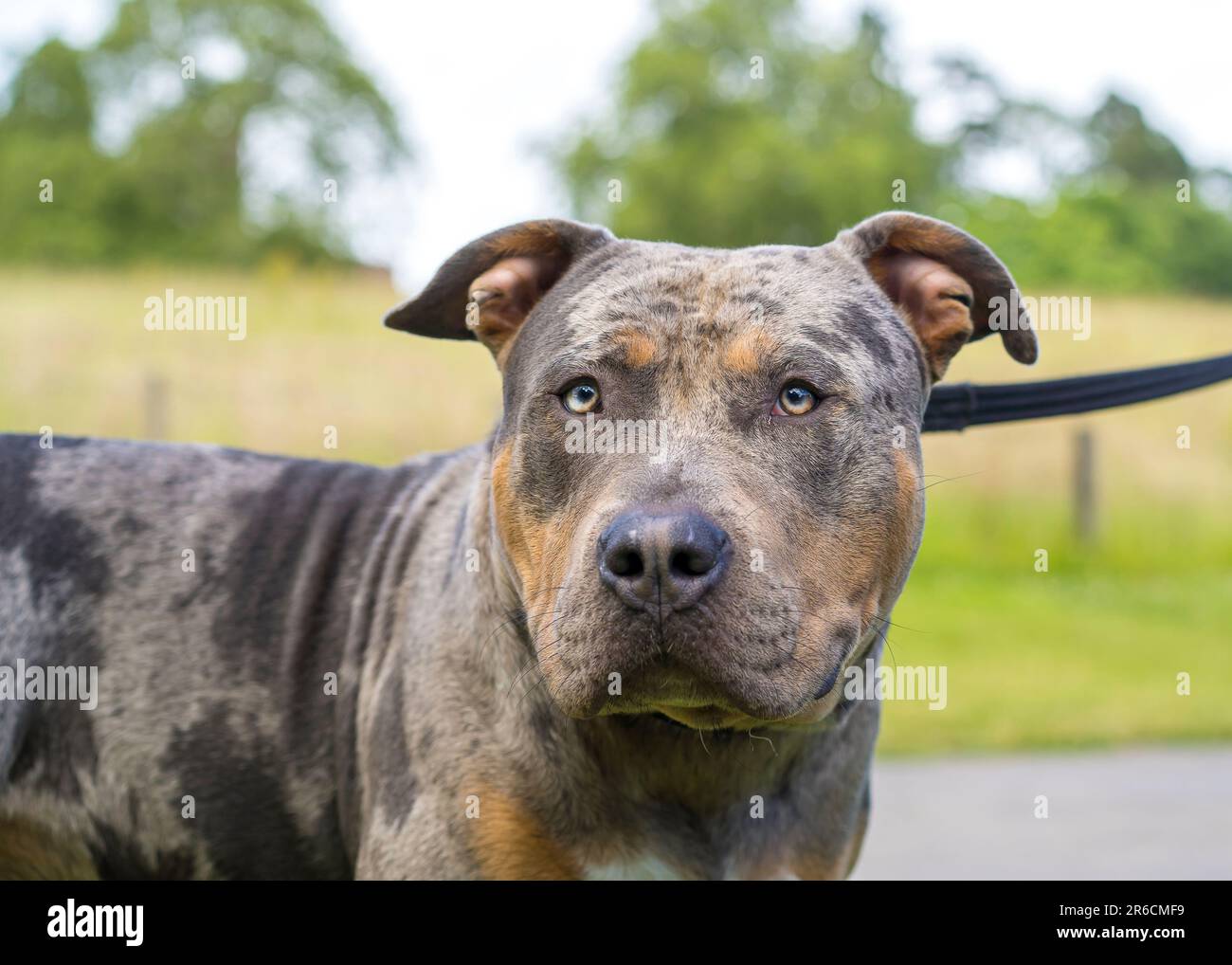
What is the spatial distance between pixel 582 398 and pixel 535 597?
49cm

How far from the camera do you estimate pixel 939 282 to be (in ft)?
11.9

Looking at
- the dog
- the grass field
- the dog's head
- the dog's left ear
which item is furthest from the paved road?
the dog's head

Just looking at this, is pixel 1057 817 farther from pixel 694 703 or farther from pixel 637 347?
pixel 637 347

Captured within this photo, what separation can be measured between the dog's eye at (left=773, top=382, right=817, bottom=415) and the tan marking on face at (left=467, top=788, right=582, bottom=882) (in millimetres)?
1149

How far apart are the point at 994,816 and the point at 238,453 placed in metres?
4.93

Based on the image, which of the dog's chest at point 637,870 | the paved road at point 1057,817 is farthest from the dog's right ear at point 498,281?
the paved road at point 1057,817

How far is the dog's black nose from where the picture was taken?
104 inches

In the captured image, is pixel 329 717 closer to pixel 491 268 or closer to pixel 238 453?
pixel 238 453

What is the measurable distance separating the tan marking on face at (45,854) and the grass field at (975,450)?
6.98 meters

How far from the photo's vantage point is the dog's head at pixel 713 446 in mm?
2740

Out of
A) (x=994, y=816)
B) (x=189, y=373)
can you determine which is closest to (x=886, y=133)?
(x=189, y=373)

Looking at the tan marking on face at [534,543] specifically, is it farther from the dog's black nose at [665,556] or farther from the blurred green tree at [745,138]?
the blurred green tree at [745,138]

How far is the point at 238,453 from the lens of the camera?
A: 14.0 ft

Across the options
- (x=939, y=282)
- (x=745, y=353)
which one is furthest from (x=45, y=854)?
(x=939, y=282)
